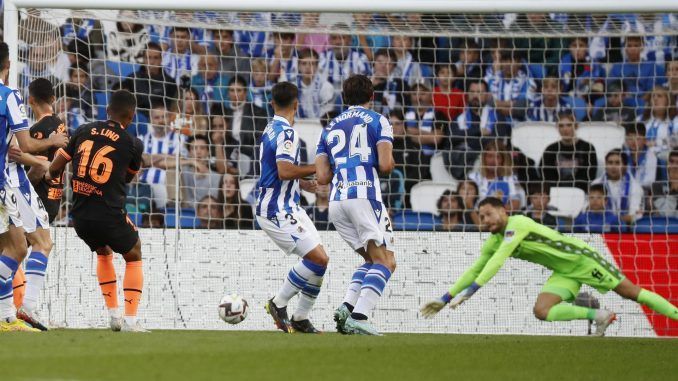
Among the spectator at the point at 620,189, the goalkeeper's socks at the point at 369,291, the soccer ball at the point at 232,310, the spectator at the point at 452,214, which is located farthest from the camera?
the spectator at the point at 620,189

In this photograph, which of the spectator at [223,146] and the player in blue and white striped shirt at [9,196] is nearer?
the player in blue and white striped shirt at [9,196]

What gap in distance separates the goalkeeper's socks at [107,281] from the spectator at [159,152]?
350 cm

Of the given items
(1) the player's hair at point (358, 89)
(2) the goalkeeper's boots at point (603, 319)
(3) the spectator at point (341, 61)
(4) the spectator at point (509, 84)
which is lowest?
(2) the goalkeeper's boots at point (603, 319)

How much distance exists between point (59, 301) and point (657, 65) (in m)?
7.95

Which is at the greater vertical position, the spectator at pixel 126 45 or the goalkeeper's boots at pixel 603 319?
the spectator at pixel 126 45

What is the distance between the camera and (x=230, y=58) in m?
14.3

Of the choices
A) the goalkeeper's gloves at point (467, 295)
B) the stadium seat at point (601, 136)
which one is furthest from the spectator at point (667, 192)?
the goalkeeper's gloves at point (467, 295)

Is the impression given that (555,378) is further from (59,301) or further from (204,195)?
(204,195)

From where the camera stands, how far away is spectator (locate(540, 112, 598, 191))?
13891mm

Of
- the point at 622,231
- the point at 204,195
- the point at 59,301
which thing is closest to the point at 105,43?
the point at 204,195

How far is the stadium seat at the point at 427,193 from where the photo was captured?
14070 millimetres

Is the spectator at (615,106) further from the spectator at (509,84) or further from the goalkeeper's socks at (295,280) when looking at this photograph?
the goalkeeper's socks at (295,280)

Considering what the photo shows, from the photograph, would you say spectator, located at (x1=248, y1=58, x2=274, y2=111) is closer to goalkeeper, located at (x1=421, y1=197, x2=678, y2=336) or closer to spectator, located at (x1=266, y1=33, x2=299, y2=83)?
spectator, located at (x1=266, y1=33, x2=299, y2=83)

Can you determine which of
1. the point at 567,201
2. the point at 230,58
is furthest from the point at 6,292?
the point at 567,201
